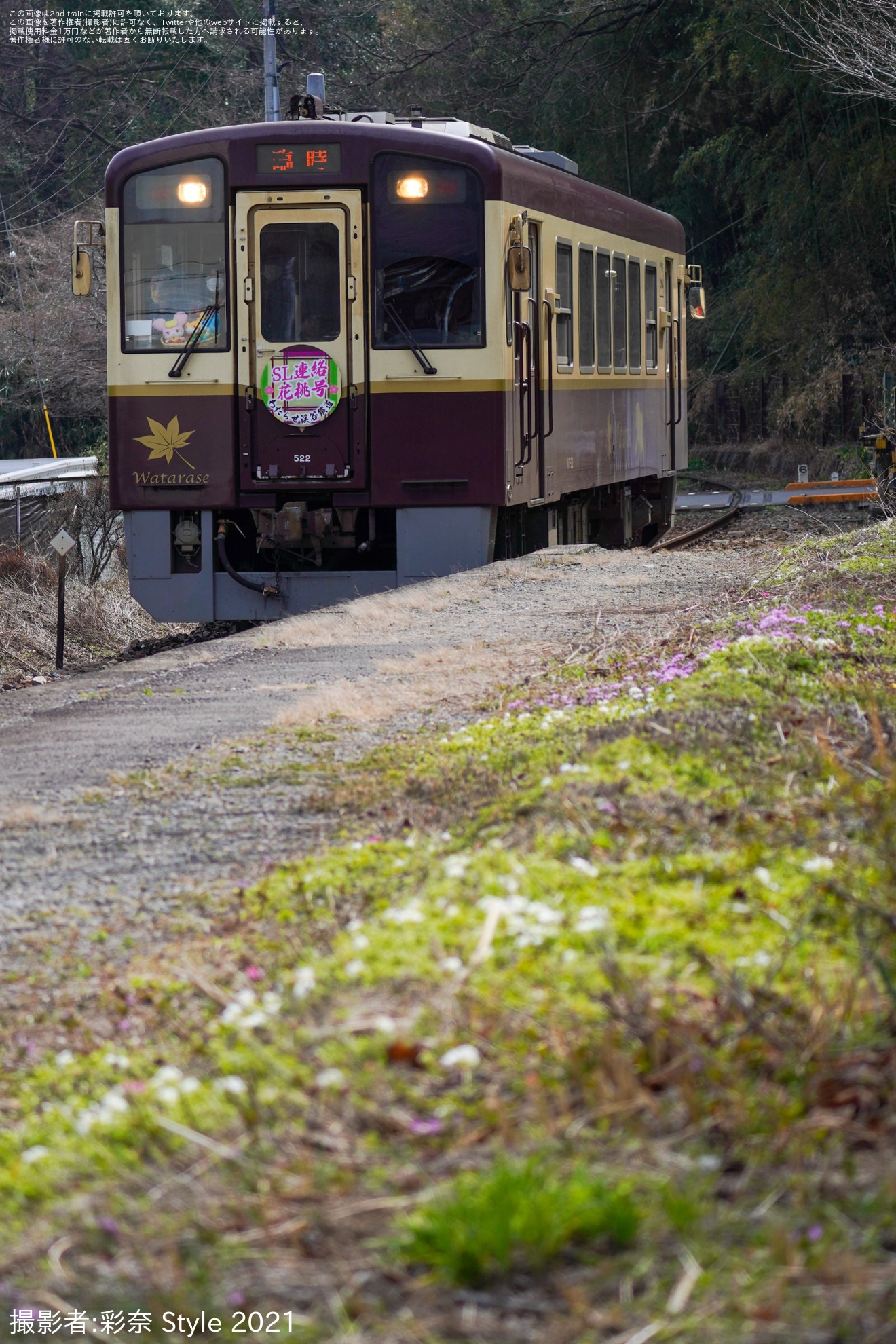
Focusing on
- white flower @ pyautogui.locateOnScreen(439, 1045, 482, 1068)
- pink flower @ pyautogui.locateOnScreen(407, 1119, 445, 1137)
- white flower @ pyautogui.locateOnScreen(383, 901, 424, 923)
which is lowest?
pink flower @ pyautogui.locateOnScreen(407, 1119, 445, 1137)

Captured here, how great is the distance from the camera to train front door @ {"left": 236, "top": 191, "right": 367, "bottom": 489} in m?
11.5

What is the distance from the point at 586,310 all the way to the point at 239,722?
817cm

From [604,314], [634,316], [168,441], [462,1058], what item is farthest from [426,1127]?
[634,316]

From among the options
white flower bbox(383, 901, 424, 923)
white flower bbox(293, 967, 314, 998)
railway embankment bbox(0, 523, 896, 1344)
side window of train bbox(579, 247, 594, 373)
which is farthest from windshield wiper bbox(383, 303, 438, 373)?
white flower bbox(293, 967, 314, 998)

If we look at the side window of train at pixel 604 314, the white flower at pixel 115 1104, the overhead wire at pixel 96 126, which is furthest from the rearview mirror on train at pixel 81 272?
the overhead wire at pixel 96 126

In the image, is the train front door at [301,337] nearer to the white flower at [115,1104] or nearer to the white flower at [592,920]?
Result: the white flower at [592,920]

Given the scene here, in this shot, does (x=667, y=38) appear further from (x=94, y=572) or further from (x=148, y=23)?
(x=94, y=572)

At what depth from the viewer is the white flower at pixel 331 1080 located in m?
2.77

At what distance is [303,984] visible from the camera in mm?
3199

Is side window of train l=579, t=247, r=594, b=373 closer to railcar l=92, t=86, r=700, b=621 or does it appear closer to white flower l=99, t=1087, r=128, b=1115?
railcar l=92, t=86, r=700, b=621

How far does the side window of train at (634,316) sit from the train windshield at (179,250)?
539 centimetres

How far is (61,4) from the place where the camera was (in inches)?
1491

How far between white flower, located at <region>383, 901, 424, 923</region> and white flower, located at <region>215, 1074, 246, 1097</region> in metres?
0.63

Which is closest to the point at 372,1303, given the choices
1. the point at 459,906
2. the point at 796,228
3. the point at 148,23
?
the point at 459,906
